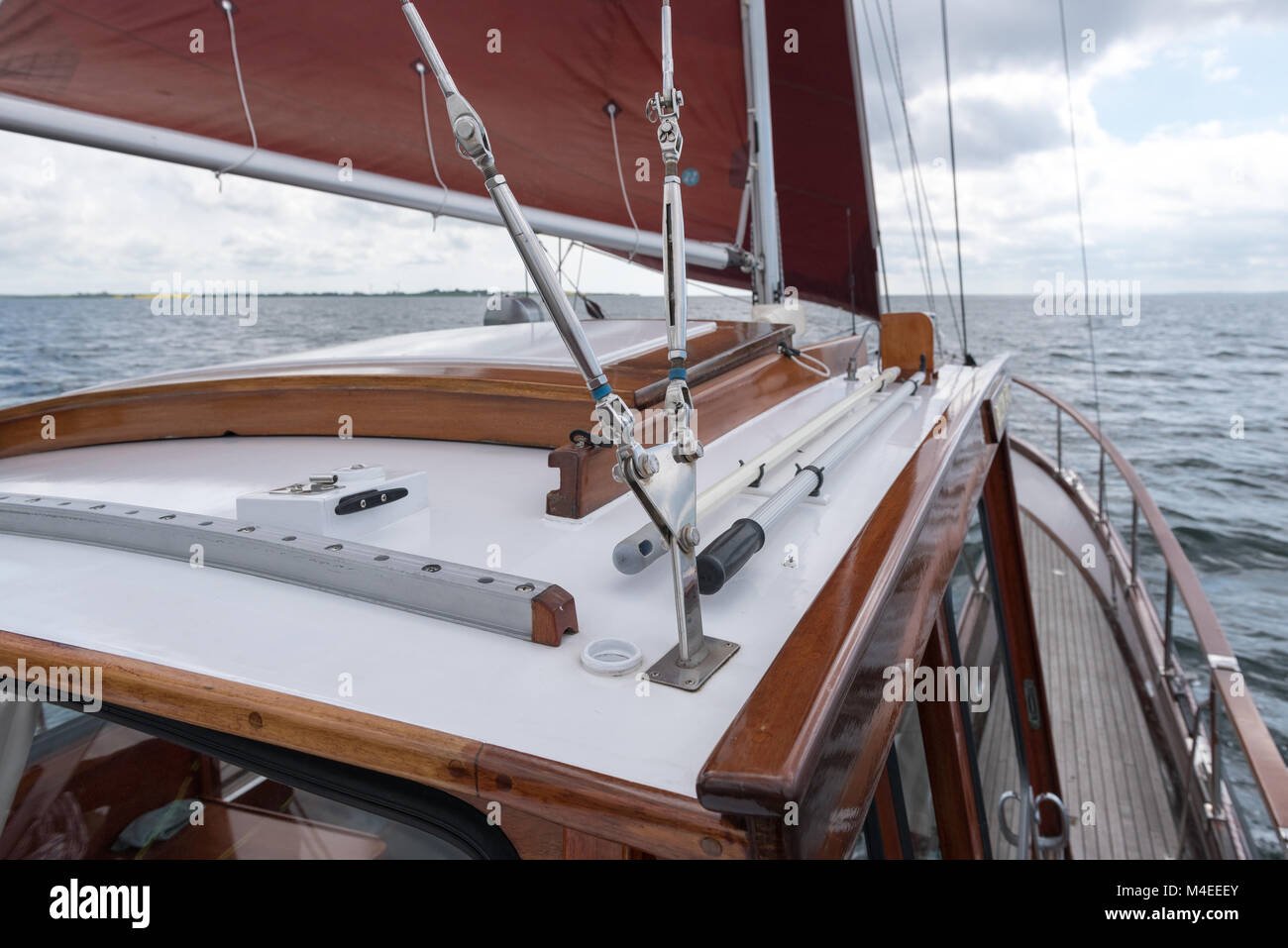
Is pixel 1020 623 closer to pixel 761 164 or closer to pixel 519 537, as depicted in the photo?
pixel 761 164

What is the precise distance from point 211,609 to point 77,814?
39.9 inches

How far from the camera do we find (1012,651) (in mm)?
2688

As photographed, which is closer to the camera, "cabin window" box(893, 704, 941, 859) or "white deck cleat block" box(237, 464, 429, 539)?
"white deck cleat block" box(237, 464, 429, 539)

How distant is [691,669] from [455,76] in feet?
7.03

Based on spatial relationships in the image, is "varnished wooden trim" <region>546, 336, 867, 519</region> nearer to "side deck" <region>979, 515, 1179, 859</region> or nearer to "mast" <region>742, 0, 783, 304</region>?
"mast" <region>742, 0, 783, 304</region>

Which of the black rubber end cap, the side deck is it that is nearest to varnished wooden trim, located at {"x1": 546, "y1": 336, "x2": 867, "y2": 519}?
the black rubber end cap

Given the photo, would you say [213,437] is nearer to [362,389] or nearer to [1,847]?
[362,389]

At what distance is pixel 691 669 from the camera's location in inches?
25.5

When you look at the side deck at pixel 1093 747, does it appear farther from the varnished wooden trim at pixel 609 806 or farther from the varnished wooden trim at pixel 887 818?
the varnished wooden trim at pixel 609 806

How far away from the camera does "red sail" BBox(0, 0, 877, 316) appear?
161 cm

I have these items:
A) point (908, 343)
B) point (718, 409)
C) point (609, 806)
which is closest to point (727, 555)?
point (609, 806)

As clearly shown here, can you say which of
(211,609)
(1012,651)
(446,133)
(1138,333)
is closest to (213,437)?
(211,609)

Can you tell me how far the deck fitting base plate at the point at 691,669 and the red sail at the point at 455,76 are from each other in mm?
1706

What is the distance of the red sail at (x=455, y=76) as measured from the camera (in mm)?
1610
